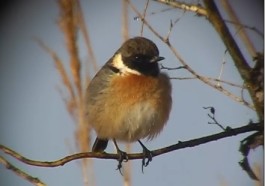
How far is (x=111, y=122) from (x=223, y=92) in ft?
2.75

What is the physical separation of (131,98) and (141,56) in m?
0.18

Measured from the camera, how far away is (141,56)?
6.45 feet

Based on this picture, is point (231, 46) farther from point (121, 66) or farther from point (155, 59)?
point (121, 66)

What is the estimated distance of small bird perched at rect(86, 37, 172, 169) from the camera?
6.32ft

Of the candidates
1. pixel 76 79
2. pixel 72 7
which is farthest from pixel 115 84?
pixel 72 7

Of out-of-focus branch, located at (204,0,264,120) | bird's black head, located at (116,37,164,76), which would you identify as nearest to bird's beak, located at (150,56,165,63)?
bird's black head, located at (116,37,164,76)

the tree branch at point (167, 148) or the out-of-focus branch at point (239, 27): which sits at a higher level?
the out-of-focus branch at point (239, 27)

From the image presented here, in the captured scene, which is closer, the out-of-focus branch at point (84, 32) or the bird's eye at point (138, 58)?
the out-of-focus branch at point (84, 32)

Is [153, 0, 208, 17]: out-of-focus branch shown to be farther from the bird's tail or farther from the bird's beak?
the bird's tail

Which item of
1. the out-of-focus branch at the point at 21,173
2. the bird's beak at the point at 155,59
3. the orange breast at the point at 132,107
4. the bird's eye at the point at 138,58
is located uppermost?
the bird's beak at the point at 155,59

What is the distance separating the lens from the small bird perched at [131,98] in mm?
1928

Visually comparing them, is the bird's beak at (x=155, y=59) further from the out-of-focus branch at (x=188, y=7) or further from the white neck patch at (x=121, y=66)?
the out-of-focus branch at (x=188, y=7)

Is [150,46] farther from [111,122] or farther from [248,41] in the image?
[248,41]

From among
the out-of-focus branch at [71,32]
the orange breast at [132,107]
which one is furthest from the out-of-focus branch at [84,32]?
the orange breast at [132,107]
